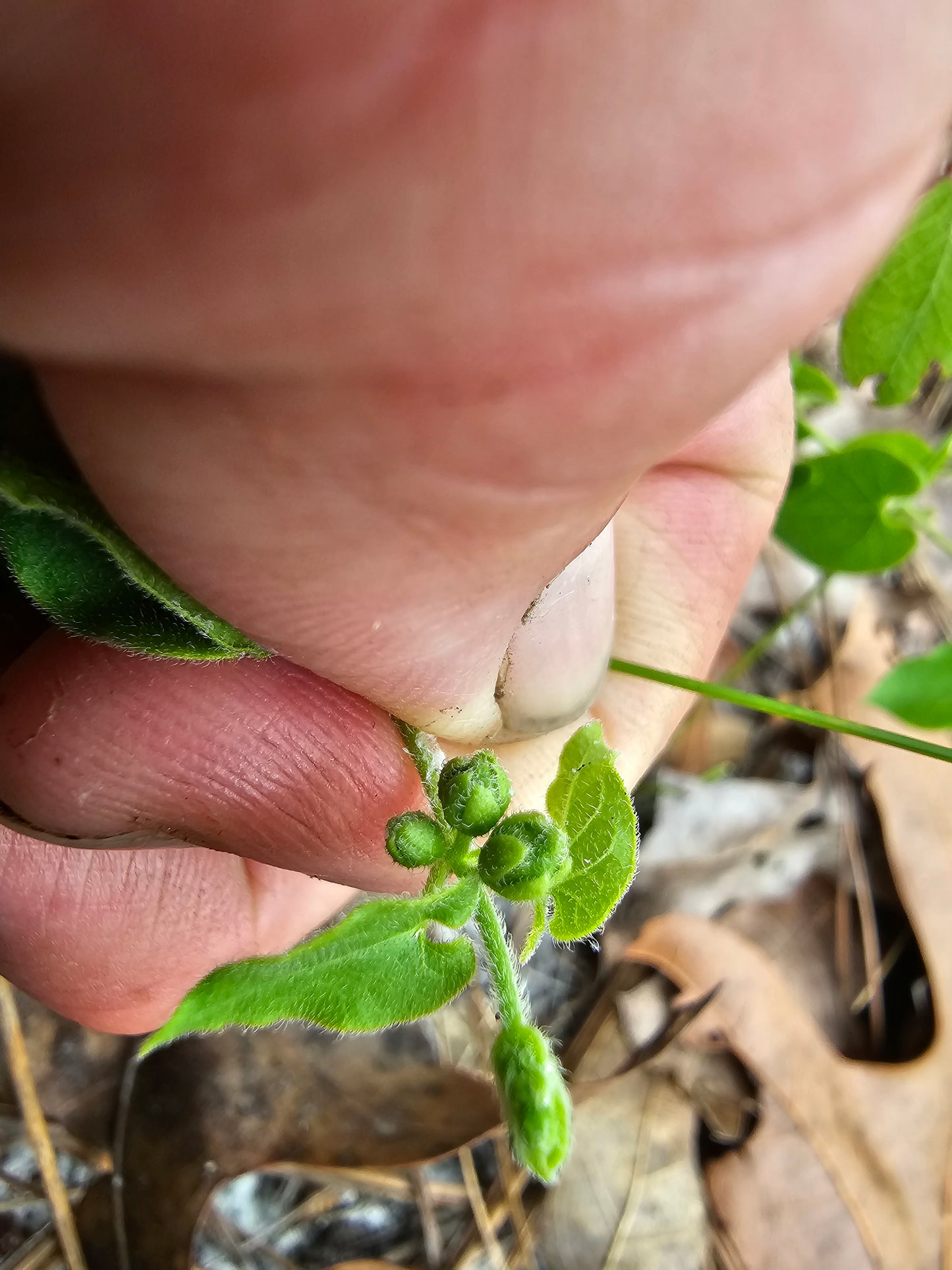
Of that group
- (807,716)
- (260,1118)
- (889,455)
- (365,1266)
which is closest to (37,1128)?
(260,1118)

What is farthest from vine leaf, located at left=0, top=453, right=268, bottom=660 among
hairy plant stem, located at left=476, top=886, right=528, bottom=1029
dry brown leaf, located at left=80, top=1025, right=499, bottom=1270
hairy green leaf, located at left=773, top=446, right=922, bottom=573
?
hairy green leaf, located at left=773, top=446, right=922, bottom=573

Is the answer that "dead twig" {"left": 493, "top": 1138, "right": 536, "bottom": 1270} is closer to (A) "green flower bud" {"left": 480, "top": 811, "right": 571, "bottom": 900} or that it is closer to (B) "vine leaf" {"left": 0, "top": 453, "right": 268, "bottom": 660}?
(A) "green flower bud" {"left": 480, "top": 811, "right": 571, "bottom": 900}

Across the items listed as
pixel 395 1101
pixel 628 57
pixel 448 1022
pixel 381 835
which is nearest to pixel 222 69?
pixel 628 57

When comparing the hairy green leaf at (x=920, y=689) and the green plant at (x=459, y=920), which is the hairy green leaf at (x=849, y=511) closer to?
the hairy green leaf at (x=920, y=689)

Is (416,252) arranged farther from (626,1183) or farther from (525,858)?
(626,1183)

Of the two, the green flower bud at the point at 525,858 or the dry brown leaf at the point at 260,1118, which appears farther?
the dry brown leaf at the point at 260,1118

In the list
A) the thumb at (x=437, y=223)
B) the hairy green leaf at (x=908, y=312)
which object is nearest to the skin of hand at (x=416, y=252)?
the thumb at (x=437, y=223)
